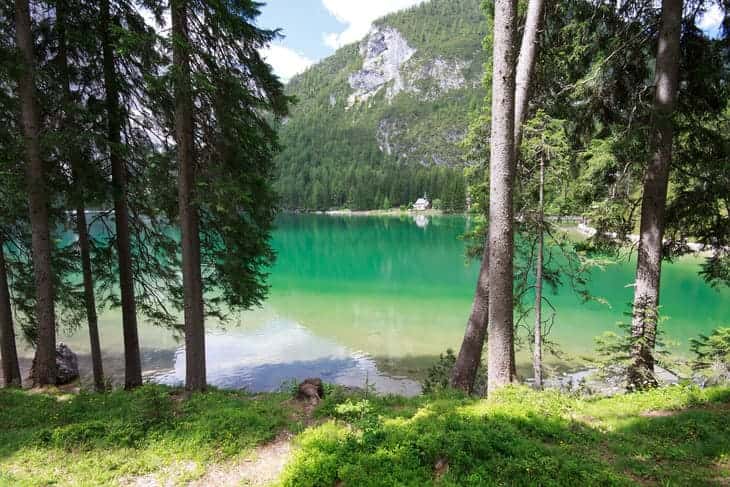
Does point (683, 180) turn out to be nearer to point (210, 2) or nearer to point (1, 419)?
point (210, 2)

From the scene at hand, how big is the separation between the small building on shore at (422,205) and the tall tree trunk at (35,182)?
318 ft

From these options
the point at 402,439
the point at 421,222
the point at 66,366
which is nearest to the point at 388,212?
the point at 421,222

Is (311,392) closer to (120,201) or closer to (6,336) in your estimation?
(120,201)

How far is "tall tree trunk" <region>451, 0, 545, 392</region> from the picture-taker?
550 centimetres

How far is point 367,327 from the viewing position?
1644 cm

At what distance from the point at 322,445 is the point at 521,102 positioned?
17.7 ft

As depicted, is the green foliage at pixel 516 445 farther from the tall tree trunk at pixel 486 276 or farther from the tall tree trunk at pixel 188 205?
the tall tree trunk at pixel 188 205

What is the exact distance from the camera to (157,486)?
3.52 metres

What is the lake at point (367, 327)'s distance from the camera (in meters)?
12.1

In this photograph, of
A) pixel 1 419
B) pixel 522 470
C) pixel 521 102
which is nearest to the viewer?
pixel 522 470

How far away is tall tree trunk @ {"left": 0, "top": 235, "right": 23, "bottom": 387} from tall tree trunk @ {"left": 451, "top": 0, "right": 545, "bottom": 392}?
845 cm

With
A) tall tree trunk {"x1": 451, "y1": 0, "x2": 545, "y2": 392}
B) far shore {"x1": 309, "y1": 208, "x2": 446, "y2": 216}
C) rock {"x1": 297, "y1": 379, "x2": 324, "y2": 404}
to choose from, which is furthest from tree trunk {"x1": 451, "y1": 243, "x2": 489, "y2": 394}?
far shore {"x1": 309, "y1": 208, "x2": 446, "y2": 216}

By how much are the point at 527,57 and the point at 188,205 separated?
228 inches

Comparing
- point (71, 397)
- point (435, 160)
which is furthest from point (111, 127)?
point (435, 160)
